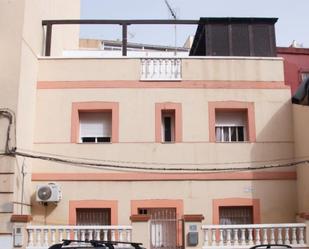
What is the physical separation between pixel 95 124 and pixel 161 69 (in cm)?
261

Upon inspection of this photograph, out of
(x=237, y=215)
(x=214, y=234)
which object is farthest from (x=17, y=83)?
(x=237, y=215)

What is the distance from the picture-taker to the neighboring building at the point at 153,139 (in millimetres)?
14820

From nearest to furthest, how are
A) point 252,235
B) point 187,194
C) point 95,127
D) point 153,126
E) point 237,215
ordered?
point 252,235 → point 187,194 → point 237,215 → point 153,126 → point 95,127

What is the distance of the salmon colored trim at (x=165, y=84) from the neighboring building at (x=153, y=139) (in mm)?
30

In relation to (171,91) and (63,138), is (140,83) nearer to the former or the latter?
(171,91)

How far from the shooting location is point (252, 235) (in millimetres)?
13688

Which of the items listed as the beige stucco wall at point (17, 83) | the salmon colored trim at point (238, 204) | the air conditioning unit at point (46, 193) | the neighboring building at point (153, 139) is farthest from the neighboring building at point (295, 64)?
the air conditioning unit at point (46, 193)

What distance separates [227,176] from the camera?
15.2 m

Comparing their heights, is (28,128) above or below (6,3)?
below

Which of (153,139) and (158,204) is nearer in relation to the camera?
(158,204)

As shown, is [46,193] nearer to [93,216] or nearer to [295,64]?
[93,216]

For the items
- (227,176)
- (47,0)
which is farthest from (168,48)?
(227,176)

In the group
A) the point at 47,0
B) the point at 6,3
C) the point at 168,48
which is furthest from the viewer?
the point at 168,48

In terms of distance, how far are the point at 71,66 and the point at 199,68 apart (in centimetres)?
387
